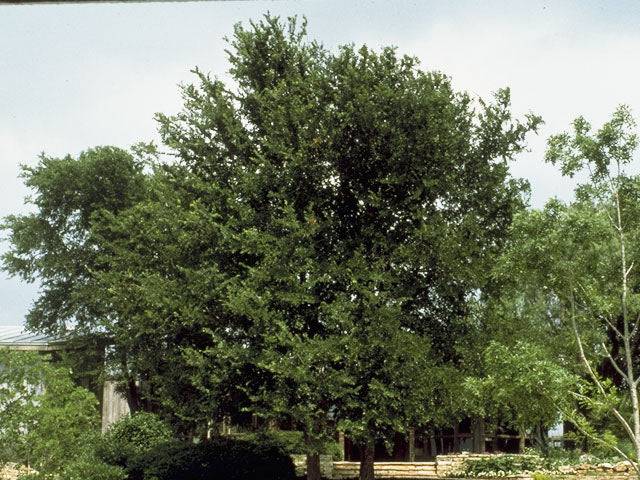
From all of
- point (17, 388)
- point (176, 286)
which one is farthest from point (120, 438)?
point (17, 388)

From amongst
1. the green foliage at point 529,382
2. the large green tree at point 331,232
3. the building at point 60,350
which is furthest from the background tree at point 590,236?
the building at point 60,350

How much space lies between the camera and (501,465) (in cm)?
3031

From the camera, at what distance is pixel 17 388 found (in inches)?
677

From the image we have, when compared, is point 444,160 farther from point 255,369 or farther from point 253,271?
point 255,369

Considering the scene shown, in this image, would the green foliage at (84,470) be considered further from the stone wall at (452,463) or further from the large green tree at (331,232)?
the stone wall at (452,463)

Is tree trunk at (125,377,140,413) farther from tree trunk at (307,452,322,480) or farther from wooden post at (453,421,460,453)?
wooden post at (453,421,460,453)

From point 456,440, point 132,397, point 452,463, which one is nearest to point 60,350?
point 132,397

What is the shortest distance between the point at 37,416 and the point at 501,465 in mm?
20362

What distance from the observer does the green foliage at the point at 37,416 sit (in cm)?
1684

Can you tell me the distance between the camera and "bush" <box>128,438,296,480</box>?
24.8 m

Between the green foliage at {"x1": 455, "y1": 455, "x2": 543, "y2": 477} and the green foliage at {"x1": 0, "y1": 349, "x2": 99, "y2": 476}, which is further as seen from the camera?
the green foliage at {"x1": 455, "y1": 455, "x2": 543, "y2": 477}

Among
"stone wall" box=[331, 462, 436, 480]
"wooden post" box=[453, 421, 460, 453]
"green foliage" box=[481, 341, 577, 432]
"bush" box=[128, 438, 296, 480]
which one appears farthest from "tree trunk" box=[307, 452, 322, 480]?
"wooden post" box=[453, 421, 460, 453]

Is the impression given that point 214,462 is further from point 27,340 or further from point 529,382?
point 27,340

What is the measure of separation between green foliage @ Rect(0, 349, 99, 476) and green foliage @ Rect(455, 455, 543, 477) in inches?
732
